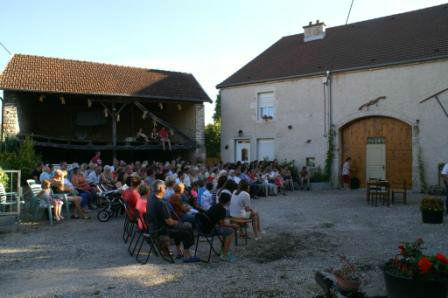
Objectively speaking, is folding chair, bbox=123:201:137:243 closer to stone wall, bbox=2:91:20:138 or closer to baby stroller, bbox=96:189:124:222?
baby stroller, bbox=96:189:124:222

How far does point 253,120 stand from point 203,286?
14.2m

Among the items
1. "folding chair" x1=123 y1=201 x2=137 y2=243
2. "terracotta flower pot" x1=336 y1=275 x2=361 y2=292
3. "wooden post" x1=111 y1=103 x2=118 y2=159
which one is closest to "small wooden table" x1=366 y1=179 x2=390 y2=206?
"folding chair" x1=123 y1=201 x2=137 y2=243

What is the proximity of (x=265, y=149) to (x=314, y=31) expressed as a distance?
6003mm

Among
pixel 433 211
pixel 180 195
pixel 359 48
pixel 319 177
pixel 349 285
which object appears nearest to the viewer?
pixel 349 285

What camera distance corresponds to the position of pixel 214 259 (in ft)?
20.2

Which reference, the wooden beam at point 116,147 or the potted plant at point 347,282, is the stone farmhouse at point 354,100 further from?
the potted plant at point 347,282

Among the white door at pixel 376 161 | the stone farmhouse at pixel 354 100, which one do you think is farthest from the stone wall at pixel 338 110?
the white door at pixel 376 161

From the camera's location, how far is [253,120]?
738 inches

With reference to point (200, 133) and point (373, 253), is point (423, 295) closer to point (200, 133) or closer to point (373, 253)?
point (373, 253)

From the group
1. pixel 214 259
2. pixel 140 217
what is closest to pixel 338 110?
pixel 214 259

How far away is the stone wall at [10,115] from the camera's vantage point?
15.6 m

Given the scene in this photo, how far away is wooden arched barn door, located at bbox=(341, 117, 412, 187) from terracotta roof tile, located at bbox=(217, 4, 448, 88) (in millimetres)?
2272

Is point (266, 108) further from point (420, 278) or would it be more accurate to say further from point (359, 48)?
point (420, 278)

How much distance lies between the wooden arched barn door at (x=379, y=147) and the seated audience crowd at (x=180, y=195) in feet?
11.1
